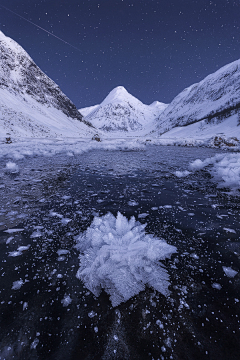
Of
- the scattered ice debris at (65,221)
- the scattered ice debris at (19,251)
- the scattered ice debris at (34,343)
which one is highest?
the scattered ice debris at (65,221)

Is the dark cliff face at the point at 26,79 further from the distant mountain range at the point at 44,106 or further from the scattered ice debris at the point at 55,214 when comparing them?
the scattered ice debris at the point at 55,214

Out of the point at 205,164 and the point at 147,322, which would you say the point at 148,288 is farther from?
the point at 205,164

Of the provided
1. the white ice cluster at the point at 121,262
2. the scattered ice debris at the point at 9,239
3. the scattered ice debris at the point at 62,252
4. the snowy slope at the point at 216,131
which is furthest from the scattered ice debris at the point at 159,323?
the snowy slope at the point at 216,131

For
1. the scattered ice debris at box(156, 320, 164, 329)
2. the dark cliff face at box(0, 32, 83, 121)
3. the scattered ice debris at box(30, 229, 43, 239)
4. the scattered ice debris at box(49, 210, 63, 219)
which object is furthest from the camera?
the dark cliff face at box(0, 32, 83, 121)

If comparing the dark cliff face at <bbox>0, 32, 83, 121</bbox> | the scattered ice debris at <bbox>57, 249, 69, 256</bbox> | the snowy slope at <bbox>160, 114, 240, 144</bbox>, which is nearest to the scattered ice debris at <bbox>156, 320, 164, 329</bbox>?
the scattered ice debris at <bbox>57, 249, 69, 256</bbox>

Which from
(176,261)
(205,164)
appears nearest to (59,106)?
(205,164)

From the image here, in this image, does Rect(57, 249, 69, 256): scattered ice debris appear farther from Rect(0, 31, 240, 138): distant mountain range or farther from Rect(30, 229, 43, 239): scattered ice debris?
Rect(0, 31, 240, 138): distant mountain range

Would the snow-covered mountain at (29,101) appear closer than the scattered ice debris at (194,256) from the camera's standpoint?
No

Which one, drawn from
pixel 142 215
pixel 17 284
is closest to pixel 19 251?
pixel 17 284

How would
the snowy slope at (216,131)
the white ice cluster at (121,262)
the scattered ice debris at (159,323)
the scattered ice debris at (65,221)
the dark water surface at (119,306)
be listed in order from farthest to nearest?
the snowy slope at (216,131)
the scattered ice debris at (65,221)
the white ice cluster at (121,262)
the scattered ice debris at (159,323)
the dark water surface at (119,306)
